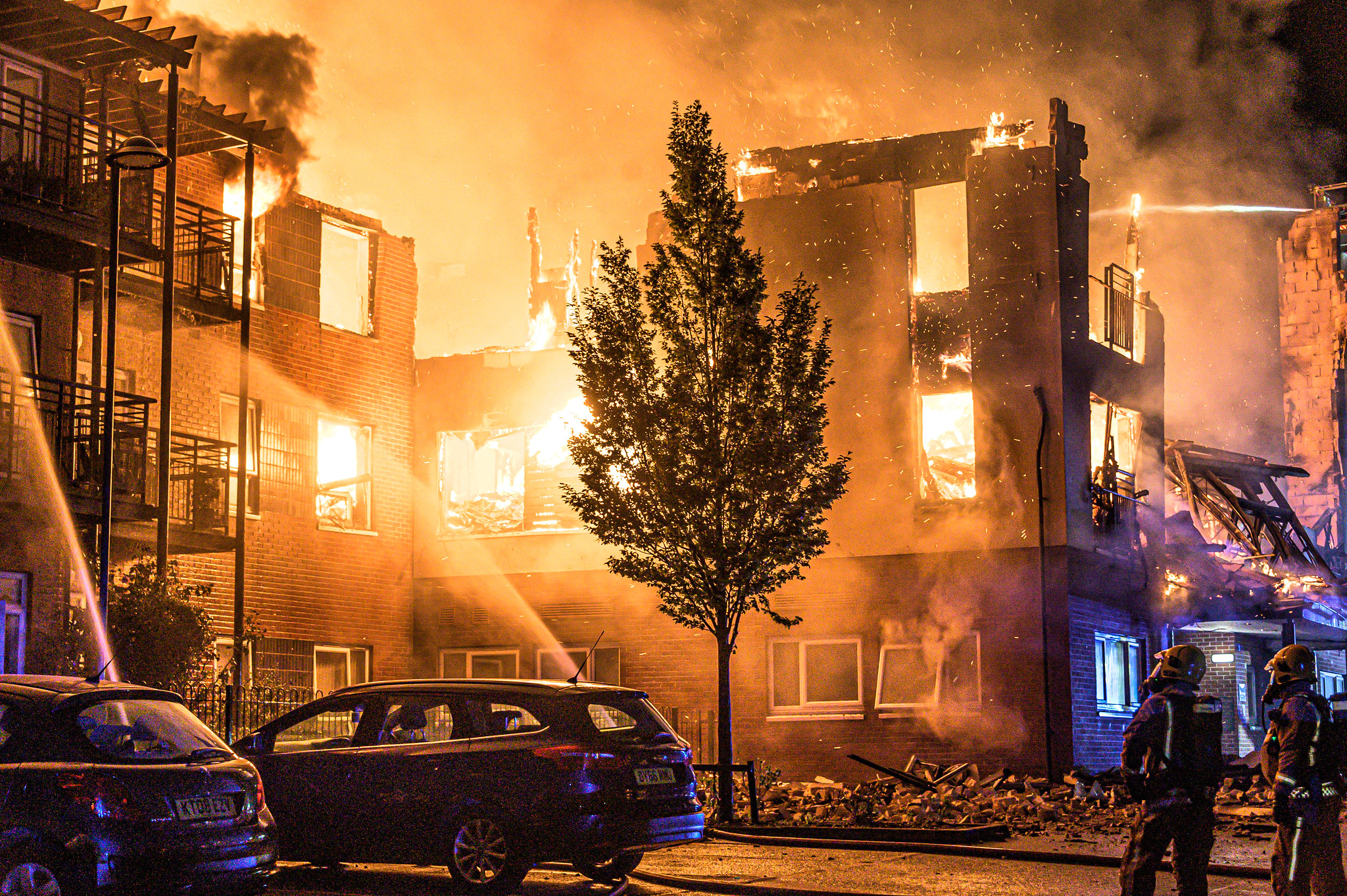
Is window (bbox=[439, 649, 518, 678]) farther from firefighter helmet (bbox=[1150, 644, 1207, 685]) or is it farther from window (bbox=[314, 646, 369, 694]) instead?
firefighter helmet (bbox=[1150, 644, 1207, 685])

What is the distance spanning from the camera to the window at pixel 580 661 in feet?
74.6

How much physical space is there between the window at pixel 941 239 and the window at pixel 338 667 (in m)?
10.3

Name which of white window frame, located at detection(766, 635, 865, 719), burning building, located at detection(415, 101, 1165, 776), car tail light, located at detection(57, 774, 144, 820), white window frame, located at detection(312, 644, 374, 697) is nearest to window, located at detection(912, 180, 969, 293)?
burning building, located at detection(415, 101, 1165, 776)

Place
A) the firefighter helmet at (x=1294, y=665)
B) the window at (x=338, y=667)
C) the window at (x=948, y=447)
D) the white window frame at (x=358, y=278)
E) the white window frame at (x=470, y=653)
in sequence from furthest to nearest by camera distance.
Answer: the white window frame at (x=470, y=653)
the white window frame at (x=358, y=278)
the window at (x=338, y=667)
the window at (x=948, y=447)
the firefighter helmet at (x=1294, y=665)

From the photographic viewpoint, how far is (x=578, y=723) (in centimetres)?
1064

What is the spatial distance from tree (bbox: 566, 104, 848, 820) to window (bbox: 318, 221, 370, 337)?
762 cm

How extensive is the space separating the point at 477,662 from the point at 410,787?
13.4m

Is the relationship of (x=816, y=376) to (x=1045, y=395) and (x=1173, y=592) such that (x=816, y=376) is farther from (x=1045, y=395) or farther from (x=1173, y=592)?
(x=1173, y=592)

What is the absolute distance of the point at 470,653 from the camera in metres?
23.9

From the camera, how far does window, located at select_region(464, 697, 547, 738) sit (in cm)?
1073

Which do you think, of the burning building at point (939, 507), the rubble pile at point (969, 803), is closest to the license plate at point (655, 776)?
the rubble pile at point (969, 803)

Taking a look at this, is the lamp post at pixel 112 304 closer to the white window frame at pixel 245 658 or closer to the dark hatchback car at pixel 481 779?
the dark hatchback car at pixel 481 779

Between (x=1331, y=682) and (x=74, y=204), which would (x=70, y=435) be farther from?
(x=1331, y=682)

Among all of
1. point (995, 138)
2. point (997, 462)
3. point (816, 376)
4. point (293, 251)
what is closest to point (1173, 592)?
point (997, 462)
